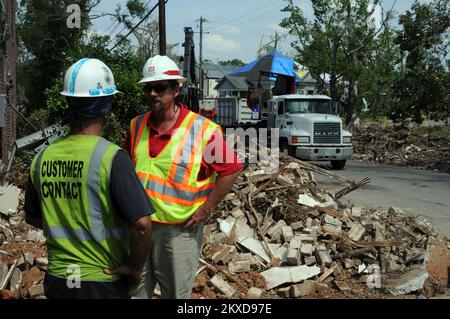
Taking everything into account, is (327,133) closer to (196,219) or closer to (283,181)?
(283,181)

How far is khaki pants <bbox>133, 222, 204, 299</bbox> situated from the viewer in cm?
337

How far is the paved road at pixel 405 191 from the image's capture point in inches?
414

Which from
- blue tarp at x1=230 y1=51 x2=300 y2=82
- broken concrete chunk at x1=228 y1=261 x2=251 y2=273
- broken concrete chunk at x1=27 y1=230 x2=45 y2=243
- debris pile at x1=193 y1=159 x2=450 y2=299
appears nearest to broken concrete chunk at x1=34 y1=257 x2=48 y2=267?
broken concrete chunk at x1=27 y1=230 x2=45 y2=243

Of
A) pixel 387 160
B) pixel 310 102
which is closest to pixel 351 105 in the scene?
pixel 387 160

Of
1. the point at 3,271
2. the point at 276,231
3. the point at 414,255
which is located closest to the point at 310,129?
the point at 276,231

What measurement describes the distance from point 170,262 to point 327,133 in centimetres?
1456

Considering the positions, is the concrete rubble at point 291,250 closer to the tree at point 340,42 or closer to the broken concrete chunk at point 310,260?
the broken concrete chunk at point 310,260

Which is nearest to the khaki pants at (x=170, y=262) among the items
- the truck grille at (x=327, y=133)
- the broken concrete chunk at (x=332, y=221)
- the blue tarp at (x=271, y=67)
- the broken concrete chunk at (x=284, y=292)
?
the broken concrete chunk at (x=284, y=292)

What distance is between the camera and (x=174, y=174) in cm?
339

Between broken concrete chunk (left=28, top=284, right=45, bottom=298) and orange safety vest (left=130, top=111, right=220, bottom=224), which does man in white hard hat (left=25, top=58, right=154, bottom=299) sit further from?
broken concrete chunk (left=28, top=284, right=45, bottom=298)

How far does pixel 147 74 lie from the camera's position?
357cm

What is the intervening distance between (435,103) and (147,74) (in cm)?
2324

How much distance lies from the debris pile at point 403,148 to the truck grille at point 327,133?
13.4 ft
